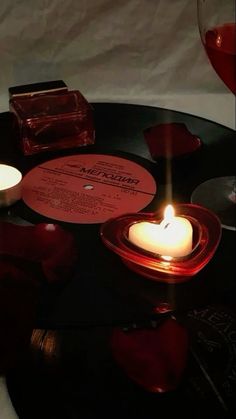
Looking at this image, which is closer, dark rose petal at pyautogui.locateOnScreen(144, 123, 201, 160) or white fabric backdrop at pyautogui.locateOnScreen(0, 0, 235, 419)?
dark rose petal at pyautogui.locateOnScreen(144, 123, 201, 160)

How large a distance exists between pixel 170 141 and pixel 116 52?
0.36 metres

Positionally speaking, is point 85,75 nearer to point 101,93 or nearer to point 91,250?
point 101,93

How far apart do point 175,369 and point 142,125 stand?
284mm

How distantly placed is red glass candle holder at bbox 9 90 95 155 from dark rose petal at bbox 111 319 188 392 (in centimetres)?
21

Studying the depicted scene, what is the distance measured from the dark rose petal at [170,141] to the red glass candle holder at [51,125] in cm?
7

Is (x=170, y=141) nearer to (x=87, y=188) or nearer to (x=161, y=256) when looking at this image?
(x=87, y=188)

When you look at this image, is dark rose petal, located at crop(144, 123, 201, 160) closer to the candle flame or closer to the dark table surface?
the dark table surface

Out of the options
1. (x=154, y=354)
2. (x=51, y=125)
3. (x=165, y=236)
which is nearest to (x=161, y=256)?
(x=165, y=236)

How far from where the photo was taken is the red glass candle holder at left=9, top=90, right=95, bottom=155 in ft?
2.12

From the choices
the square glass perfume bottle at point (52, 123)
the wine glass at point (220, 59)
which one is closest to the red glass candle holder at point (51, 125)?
the square glass perfume bottle at point (52, 123)

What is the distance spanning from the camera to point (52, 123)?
66cm

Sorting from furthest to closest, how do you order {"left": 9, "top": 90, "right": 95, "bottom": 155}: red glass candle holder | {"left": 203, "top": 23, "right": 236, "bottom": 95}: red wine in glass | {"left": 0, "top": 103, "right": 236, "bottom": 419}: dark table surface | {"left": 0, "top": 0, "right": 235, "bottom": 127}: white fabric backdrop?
{"left": 0, "top": 0, "right": 235, "bottom": 127}: white fabric backdrop → {"left": 9, "top": 90, "right": 95, "bottom": 155}: red glass candle holder → {"left": 203, "top": 23, "right": 236, "bottom": 95}: red wine in glass → {"left": 0, "top": 103, "right": 236, "bottom": 419}: dark table surface

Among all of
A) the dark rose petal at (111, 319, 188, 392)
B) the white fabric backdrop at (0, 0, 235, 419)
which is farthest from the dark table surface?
the white fabric backdrop at (0, 0, 235, 419)

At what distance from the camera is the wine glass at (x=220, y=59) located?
0.54m
